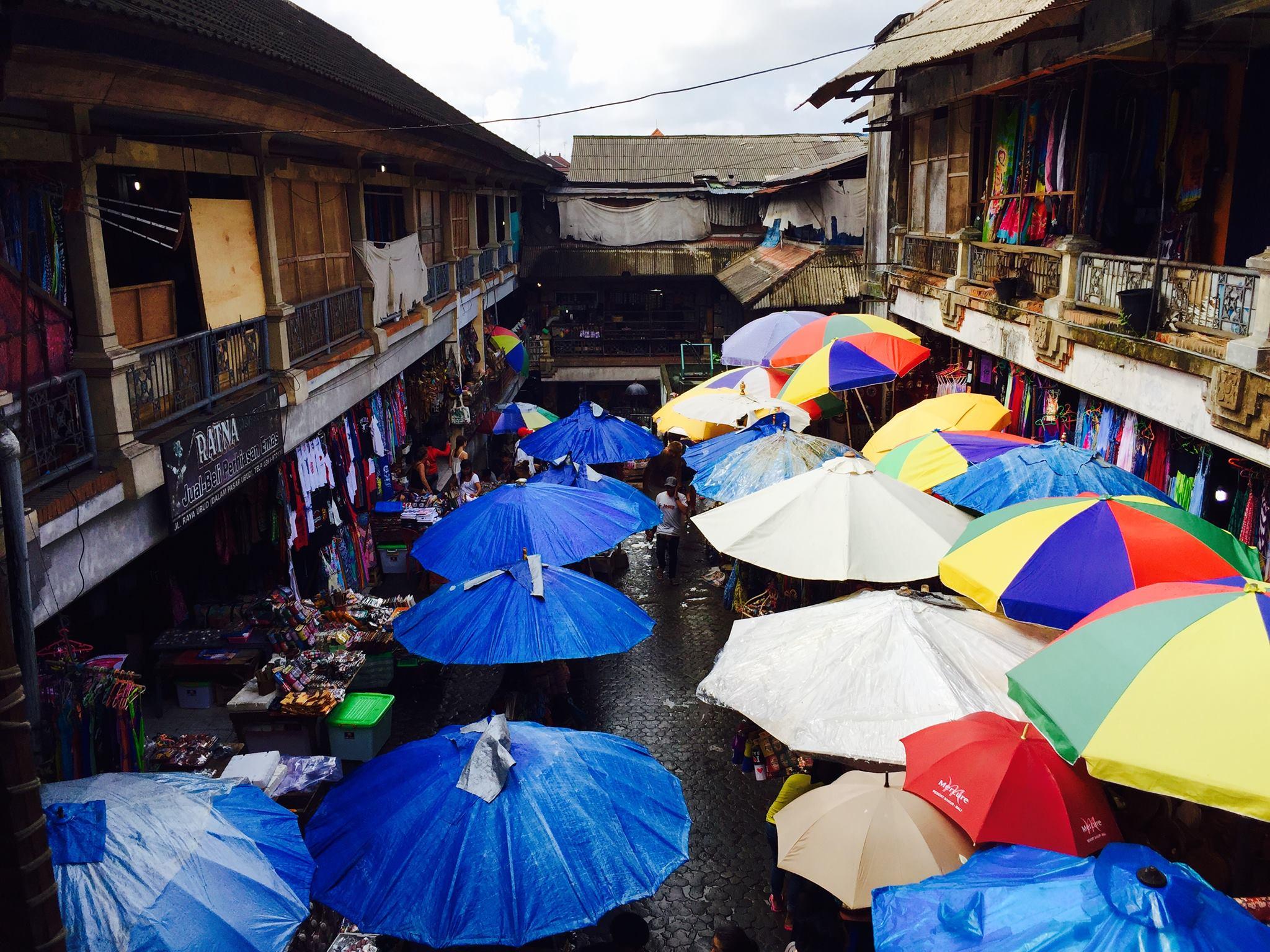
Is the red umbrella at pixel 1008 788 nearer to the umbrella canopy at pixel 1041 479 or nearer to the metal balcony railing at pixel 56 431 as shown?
the umbrella canopy at pixel 1041 479

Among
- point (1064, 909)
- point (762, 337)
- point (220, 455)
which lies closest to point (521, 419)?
point (762, 337)

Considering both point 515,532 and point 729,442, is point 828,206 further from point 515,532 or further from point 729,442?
point 515,532

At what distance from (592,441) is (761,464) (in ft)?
13.7

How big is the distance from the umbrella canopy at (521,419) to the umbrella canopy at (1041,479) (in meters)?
10.7

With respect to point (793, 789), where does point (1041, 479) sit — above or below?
above

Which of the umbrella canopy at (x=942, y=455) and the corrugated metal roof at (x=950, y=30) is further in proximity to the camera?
the corrugated metal roof at (x=950, y=30)

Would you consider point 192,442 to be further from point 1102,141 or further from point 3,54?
point 1102,141

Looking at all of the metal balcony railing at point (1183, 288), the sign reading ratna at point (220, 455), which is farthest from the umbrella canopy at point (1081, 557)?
the sign reading ratna at point (220, 455)

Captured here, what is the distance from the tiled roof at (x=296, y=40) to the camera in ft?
18.0

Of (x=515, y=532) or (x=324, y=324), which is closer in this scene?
(x=515, y=532)

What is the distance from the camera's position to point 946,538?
7.87m

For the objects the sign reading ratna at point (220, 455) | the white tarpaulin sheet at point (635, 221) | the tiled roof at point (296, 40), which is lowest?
the sign reading ratna at point (220, 455)

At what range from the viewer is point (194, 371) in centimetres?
779

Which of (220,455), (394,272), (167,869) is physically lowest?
(167,869)
